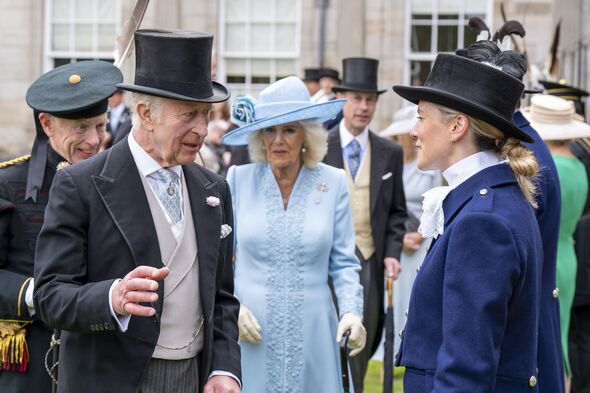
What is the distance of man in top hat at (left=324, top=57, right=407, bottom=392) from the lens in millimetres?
7789

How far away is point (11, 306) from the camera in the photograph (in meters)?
4.45

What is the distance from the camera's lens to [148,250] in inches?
150

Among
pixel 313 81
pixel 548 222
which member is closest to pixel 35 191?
pixel 548 222

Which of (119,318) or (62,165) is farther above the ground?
(62,165)

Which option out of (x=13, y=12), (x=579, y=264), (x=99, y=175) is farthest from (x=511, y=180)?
(x=13, y=12)

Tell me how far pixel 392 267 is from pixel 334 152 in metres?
0.95

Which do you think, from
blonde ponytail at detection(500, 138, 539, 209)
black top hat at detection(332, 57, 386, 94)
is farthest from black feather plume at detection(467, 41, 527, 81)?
black top hat at detection(332, 57, 386, 94)

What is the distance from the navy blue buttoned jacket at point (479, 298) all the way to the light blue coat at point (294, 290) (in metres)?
1.95

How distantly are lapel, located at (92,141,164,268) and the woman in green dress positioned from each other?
391 cm

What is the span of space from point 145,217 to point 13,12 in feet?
51.2

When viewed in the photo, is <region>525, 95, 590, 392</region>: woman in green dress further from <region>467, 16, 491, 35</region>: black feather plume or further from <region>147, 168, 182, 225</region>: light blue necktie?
<region>147, 168, 182, 225</region>: light blue necktie

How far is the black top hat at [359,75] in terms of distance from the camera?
8797 millimetres

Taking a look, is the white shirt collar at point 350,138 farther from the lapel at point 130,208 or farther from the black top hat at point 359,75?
the lapel at point 130,208

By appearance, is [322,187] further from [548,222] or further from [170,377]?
[170,377]
